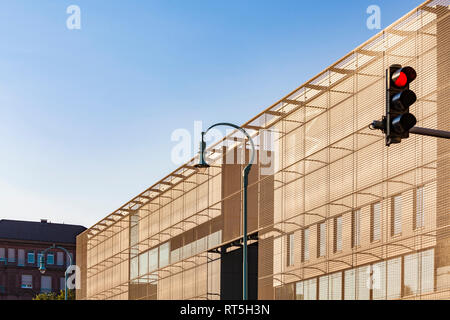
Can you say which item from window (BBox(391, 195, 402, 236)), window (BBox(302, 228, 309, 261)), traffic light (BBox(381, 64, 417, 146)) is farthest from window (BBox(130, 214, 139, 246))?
traffic light (BBox(381, 64, 417, 146))

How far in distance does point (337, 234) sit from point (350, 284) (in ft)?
7.31

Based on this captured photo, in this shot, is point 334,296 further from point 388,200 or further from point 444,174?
point 444,174

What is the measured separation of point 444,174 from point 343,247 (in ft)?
23.0

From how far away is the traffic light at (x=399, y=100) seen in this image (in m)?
12.0

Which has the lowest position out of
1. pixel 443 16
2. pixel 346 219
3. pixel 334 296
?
pixel 334 296

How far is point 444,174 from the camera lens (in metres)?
28.5

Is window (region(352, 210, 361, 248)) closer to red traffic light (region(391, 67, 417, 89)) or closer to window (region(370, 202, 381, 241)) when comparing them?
window (region(370, 202, 381, 241))

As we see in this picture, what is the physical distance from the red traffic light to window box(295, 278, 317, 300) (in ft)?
82.0

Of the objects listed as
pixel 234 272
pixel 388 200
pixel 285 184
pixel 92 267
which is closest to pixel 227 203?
pixel 234 272

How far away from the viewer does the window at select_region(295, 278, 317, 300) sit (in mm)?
36250

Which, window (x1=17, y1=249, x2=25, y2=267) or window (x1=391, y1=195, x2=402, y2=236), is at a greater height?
window (x1=17, y1=249, x2=25, y2=267)

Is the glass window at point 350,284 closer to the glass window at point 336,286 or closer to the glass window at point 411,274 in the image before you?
the glass window at point 336,286

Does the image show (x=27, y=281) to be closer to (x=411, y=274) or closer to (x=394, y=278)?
(x=394, y=278)

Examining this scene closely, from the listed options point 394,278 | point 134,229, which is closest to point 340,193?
point 394,278
